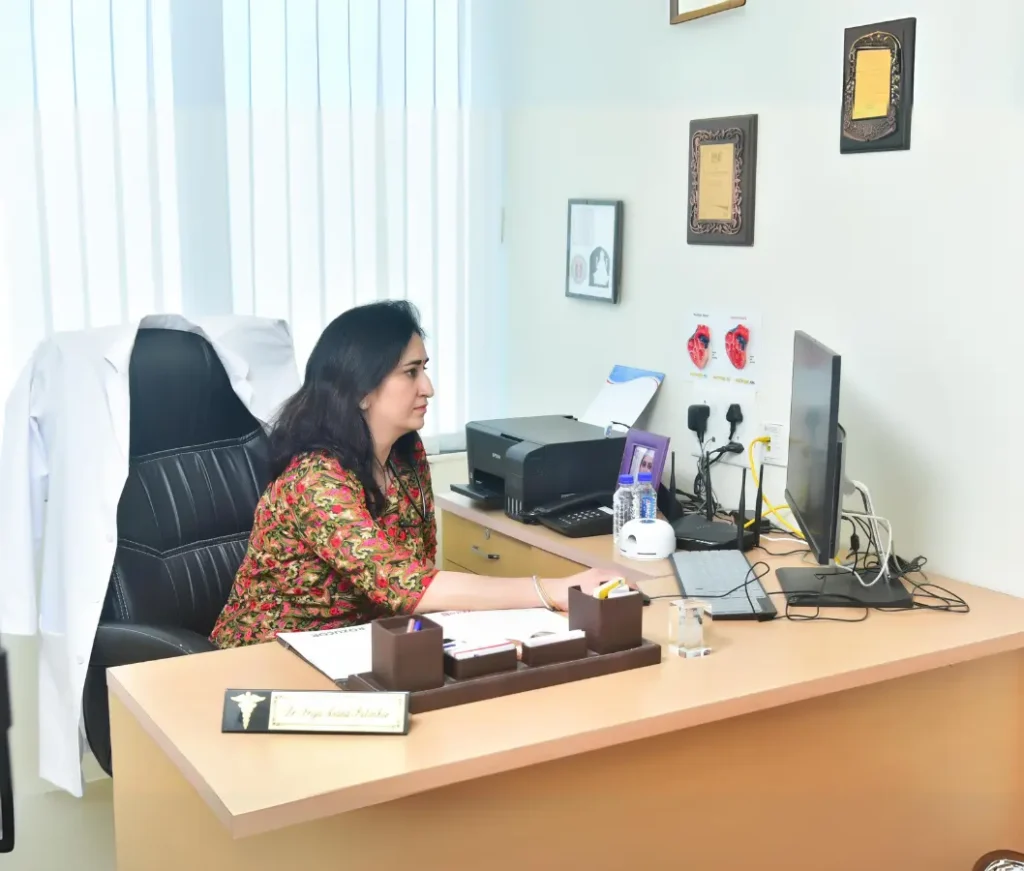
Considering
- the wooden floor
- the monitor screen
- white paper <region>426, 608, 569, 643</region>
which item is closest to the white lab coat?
the wooden floor

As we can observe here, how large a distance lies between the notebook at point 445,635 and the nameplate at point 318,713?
0.44ft

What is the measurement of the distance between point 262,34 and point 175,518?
4.73ft

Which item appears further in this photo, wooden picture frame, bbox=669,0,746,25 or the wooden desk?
wooden picture frame, bbox=669,0,746,25

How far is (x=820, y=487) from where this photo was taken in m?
2.02

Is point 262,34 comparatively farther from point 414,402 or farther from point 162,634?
point 162,634

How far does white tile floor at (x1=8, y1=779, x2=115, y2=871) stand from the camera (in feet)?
8.32

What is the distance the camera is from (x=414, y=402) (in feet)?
7.30

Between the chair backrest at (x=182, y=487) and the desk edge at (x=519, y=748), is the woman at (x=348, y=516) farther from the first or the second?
the desk edge at (x=519, y=748)

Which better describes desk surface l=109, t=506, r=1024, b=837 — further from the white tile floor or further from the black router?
the white tile floor

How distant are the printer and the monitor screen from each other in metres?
0.53

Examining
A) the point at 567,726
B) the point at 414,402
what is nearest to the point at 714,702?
the point at 567,726

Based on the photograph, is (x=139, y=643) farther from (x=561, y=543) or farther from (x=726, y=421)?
(x=726, y=421)

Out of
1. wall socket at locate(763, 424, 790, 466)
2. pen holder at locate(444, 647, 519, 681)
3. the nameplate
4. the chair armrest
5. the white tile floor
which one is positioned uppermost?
wall socket at locate(763, 424, 790, 466)

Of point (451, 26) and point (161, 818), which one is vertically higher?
point (451, 26)
